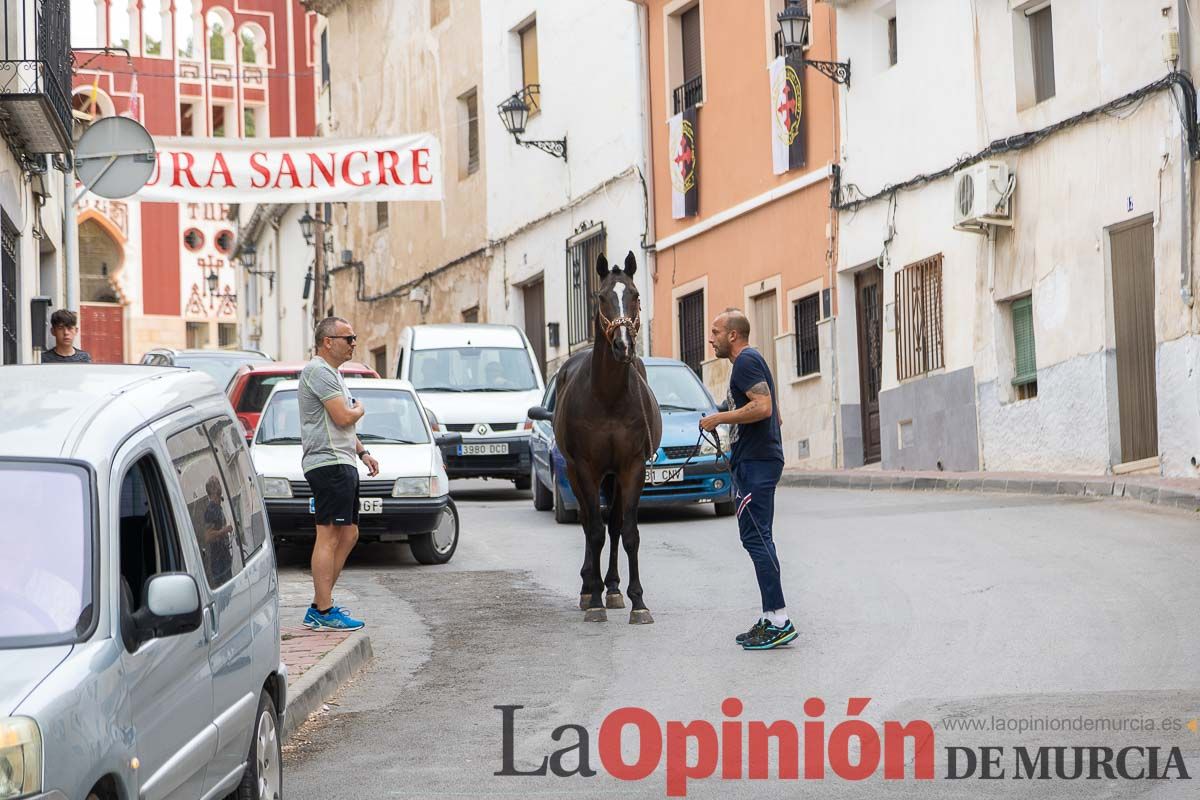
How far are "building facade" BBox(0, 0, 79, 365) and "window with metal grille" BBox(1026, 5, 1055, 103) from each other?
11.0m

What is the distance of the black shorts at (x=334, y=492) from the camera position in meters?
11.7

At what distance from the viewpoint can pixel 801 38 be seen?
2570 centimetres

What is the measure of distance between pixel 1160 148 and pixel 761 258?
991 cm

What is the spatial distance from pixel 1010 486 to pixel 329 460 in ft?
35.1

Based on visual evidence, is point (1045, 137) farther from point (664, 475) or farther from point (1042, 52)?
point (664, 475)

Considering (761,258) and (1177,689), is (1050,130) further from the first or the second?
(1177,689)

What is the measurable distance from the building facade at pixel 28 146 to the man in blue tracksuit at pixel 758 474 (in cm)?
969

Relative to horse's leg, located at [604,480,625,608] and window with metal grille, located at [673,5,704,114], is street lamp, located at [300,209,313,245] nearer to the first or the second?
window with metal grille, located at [673,5,704,114]

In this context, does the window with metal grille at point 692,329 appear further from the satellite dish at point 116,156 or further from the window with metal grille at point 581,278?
the satellite dish at point 116,156

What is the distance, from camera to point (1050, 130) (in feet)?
72.5

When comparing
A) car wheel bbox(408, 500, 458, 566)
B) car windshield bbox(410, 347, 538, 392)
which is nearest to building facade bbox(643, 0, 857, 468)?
car windshield bbox(410, 347, 538, 392)

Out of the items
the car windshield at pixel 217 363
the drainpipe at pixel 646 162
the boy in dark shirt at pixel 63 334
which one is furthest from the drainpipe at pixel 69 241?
the drainpipe at pixel 646 162

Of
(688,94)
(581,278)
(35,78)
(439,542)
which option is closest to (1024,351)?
(439,542)

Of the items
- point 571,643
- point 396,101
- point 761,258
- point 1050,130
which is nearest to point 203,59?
point 396,101
